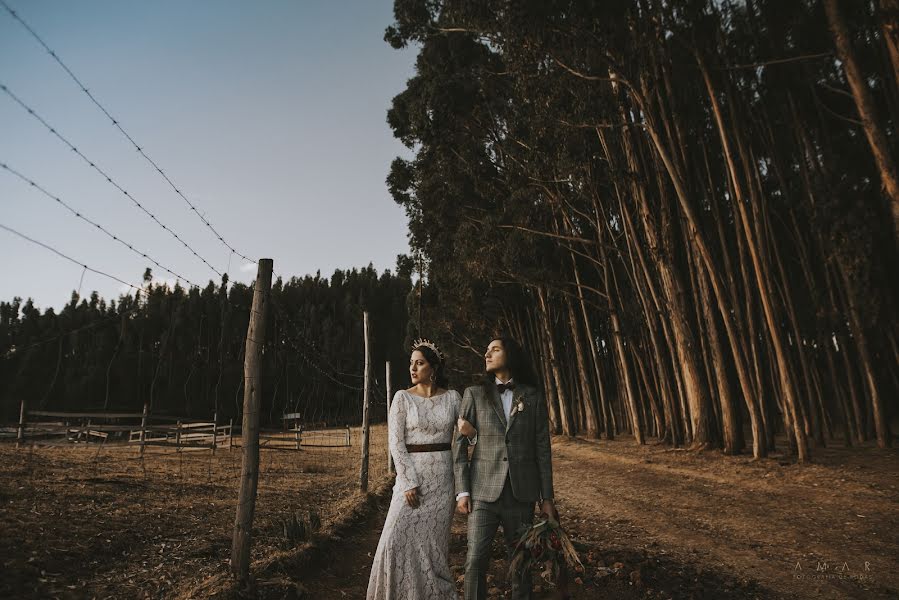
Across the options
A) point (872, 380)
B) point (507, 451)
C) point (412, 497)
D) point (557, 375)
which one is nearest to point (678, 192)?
point (872, 380)

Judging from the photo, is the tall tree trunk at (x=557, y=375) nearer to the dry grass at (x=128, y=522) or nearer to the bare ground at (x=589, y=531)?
the bare ground at (x=589, y=531)

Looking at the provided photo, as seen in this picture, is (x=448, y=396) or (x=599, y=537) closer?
(x=448, y=396)

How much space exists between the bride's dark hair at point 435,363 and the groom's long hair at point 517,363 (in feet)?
1.37

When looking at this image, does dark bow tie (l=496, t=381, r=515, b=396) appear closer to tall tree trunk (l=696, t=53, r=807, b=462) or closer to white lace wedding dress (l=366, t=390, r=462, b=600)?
white lace wedding dress (l=366, t=390, r=462, b=600)

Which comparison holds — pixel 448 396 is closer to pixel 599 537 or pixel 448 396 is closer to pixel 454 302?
pixel 599 537

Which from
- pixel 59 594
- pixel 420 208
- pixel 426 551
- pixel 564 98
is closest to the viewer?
pixel 426 551

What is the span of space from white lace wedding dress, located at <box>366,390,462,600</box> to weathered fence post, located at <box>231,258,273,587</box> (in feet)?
4.27

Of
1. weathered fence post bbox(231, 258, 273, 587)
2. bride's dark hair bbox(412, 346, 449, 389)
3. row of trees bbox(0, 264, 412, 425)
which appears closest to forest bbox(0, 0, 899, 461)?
row of trees bbox(0, 264, 412, 425)

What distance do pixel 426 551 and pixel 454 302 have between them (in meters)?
20.2

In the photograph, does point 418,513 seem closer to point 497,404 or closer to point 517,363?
point 497,404

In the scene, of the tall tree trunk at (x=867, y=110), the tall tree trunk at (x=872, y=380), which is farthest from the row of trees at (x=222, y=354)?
the tall tree trunk at (x=872, y=380)

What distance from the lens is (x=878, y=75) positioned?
11141 millimetres

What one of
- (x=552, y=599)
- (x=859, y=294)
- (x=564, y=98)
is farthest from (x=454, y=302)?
(x=552, y=599)

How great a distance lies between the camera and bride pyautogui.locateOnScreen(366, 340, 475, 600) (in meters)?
2.98
